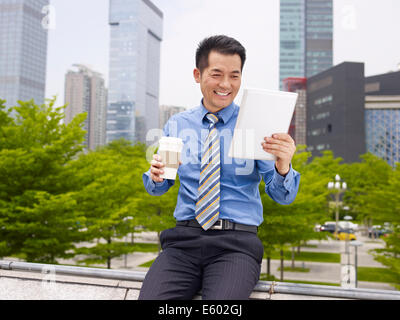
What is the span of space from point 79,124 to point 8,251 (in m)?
4.33

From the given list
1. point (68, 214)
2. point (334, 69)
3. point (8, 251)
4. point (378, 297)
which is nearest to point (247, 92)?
point (378, 297)

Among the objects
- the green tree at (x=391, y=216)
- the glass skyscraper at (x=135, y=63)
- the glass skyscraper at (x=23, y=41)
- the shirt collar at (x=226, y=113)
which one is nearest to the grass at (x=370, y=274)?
the green tree at (x=391, y=216)

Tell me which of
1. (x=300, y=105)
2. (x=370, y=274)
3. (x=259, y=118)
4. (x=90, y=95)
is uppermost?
(x=300, y=105)

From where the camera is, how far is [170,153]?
6.34 ft

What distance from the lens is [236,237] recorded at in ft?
→ 6.98

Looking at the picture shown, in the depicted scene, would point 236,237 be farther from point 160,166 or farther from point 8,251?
point 8,251

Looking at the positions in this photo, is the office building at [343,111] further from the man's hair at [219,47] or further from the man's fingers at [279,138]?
the man's fingers at [279,138]

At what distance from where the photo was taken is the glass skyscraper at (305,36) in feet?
388

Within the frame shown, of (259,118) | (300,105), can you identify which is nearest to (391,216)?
(259,118)

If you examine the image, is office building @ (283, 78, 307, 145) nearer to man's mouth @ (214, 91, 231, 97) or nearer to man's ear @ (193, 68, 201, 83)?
man's ear @ (193, 68, 201, 83)

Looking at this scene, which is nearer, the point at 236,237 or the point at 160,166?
the point at 160,166

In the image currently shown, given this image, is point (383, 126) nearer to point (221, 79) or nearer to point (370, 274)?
point (370, 274)

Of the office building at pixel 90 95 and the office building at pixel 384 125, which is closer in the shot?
the office building at pixel 90 95

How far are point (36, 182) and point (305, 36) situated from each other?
124576mm
